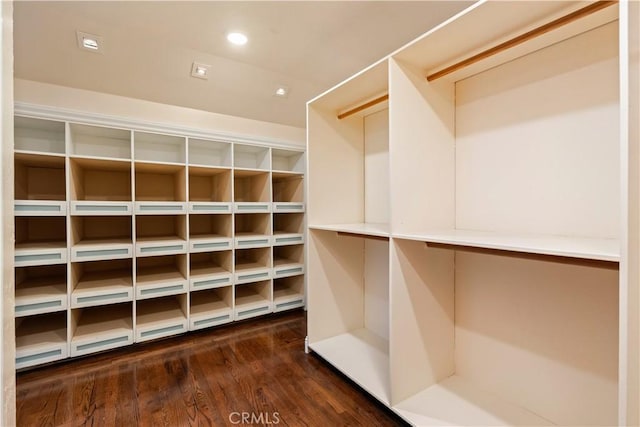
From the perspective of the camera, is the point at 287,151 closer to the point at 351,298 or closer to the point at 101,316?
the point at 351,298

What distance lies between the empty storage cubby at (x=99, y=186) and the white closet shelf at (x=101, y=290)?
1.74 feet

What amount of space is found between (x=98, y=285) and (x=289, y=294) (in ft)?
5.08

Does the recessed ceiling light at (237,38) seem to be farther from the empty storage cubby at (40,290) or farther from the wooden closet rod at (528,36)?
the empty storage cubby at (40,290)

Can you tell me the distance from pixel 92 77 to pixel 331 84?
1791 millimetres

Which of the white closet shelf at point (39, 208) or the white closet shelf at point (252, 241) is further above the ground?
the white closet shelf at point (39, 208)

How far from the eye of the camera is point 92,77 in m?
2.01

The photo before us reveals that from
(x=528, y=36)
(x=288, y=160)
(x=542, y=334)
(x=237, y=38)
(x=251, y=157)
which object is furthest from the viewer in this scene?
(x=288, y=160)

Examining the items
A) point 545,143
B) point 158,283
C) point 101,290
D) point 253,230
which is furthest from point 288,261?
point 545,143

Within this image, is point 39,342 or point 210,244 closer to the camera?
point 39,342

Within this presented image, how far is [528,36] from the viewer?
1.14 metres

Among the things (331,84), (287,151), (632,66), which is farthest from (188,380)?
(331,84)

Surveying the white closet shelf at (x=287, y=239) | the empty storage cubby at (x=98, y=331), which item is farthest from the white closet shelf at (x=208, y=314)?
the white closet shelf at (x=287, y=239)

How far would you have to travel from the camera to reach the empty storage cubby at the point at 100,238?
1.95 meters

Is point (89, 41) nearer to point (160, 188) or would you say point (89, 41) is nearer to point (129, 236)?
point (160, 188)
